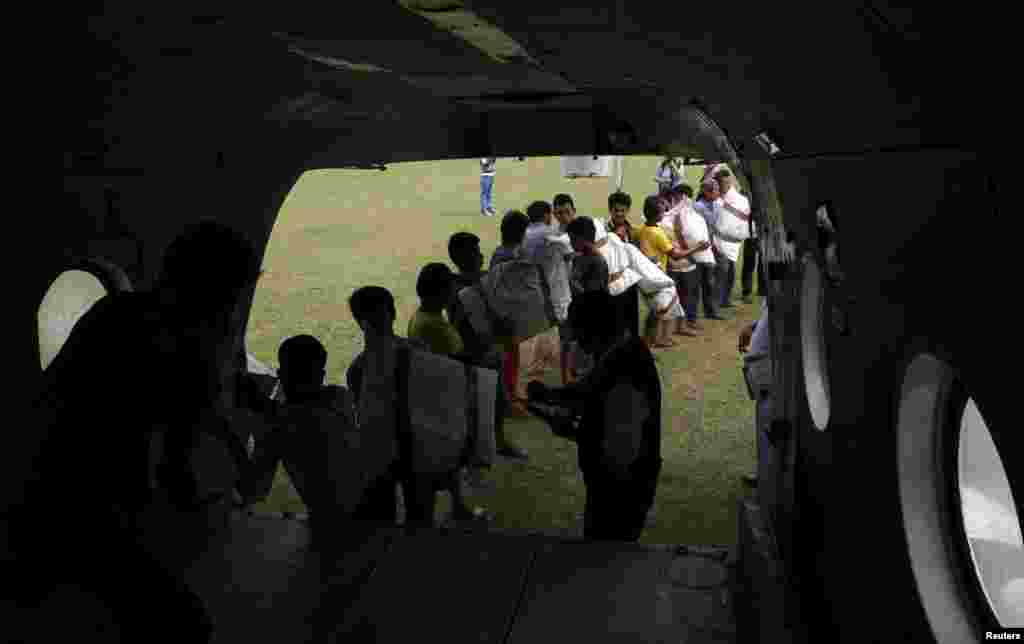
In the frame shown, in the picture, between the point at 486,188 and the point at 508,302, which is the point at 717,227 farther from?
the point at 486,188

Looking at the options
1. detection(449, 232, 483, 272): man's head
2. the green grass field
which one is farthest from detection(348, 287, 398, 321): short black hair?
the green grass field

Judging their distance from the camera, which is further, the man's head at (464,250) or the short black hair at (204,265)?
the man's head at (464,250)

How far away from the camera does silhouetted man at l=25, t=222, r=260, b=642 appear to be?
99.9 inches

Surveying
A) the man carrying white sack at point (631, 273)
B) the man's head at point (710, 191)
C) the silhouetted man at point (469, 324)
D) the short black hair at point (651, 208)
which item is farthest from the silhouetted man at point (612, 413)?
the man's head at point (710, 191)

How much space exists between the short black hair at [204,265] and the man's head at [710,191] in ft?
32.7

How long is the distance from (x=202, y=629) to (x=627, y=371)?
78.4 inches

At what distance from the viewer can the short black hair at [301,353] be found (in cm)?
424

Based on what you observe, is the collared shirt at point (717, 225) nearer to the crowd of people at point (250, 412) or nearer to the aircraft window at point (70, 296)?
the crowd of people at point (250, 412)

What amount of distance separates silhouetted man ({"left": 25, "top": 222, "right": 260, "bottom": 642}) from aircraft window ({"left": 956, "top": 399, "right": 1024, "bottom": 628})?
2.12 m

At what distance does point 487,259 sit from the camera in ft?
53.7

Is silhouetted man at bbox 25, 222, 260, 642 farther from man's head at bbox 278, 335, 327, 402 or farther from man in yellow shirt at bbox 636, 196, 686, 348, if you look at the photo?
man in yellow shirt at bbox 636, 196, 686, 348

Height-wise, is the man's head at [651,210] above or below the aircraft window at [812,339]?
above

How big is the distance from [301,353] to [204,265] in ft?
5.40

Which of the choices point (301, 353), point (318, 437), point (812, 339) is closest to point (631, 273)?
point (812, 339)
